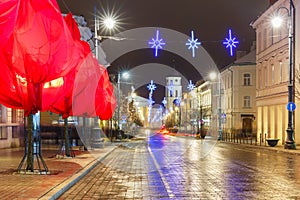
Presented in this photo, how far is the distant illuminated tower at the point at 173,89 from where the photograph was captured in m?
148

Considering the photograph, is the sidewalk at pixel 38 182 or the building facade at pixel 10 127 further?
the building facade at pixel 10 127

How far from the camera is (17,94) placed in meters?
14.4

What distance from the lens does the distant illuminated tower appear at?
14850 cm

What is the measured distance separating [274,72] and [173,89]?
111 meters

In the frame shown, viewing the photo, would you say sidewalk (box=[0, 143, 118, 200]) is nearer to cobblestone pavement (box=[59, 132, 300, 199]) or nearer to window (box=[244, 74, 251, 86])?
cobblestone pavement (box=[59, 132, 300, 199])

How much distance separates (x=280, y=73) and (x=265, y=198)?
110 ft

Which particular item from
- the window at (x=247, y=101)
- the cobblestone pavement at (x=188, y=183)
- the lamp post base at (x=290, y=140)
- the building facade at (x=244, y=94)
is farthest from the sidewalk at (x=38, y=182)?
the window at (x=247, y=101)

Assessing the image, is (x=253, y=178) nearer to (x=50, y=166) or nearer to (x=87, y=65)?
(x=50, y=166)

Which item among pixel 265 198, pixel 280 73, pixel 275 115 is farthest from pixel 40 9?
pixel 275 115

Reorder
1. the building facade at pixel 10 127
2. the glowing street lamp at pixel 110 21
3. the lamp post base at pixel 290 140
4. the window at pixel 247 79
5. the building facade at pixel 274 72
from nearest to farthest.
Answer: the glowing street lamp at pixel 110 21, the building facade at pixel 10 127, the lamp post base at pixel 290 140, the building facade at pixel 274 72, the window at pixel 247 79

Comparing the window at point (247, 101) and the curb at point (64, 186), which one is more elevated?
the window at point (247, 101)

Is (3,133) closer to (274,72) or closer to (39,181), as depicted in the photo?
(39,181)

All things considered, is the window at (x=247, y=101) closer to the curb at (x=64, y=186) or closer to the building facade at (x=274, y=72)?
the building facade at (x=274, y=72)

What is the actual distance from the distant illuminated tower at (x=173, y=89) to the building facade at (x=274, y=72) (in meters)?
94.4
